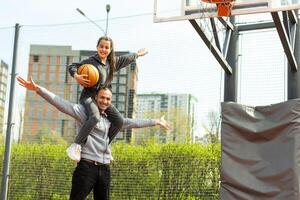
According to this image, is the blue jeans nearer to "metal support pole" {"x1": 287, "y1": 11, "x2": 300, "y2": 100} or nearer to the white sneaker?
the white sneaker

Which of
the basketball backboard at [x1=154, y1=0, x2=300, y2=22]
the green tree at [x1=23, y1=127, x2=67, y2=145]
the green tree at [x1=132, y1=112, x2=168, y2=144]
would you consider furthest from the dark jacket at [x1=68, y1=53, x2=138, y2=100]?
the green tree at [x1=23, y1=127, x2=67, y2=145]

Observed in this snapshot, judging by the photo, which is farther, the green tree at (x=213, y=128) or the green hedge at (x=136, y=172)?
the green hedge at (x=136, y=172)

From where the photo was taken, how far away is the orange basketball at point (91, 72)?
4.46m

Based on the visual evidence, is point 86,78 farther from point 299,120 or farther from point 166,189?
point 166,189

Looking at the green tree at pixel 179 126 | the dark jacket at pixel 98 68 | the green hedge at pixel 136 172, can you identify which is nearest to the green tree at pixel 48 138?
the green hedge at pixel 136 172

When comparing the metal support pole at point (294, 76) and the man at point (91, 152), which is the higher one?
the metal support pole at point (294, 76)

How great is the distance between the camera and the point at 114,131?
4586 millimetres

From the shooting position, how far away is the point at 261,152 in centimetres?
564

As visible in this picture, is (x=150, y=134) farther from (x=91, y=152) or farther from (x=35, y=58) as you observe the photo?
(x=91, y=152)

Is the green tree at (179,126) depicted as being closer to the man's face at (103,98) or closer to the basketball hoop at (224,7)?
the basketball hoop at (224,7)

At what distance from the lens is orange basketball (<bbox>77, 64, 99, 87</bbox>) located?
4.46 metres

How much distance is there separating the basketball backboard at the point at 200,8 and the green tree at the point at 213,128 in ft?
5.74

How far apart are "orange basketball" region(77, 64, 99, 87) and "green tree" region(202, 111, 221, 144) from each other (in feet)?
8.81

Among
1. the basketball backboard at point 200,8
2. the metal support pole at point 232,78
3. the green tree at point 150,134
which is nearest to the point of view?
the basketball backboard at point 200,8
